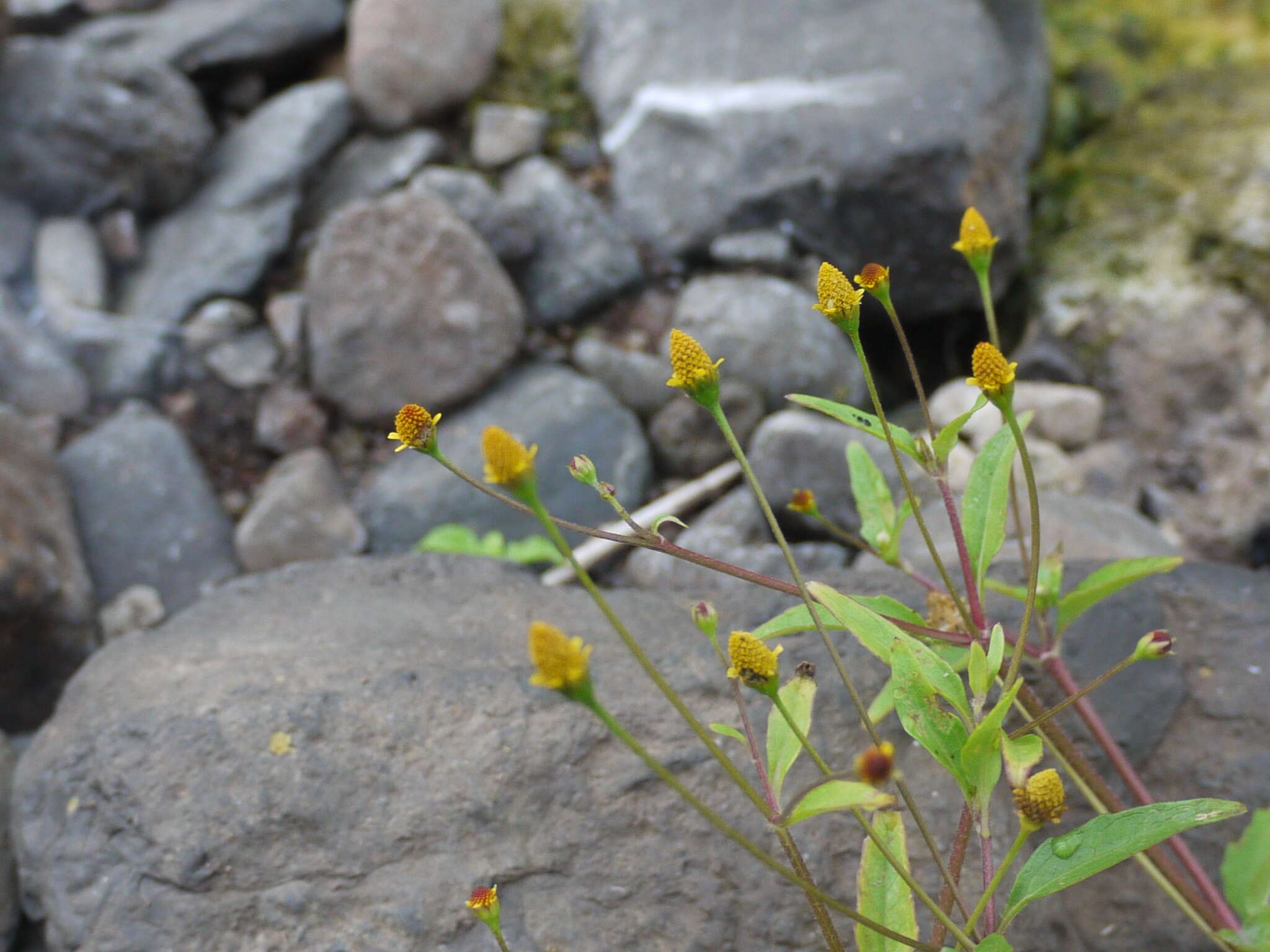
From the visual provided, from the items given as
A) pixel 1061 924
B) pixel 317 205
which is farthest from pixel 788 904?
pixel 317 205

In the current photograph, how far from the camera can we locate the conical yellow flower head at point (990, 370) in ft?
3.32

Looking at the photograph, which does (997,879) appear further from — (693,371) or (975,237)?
(975,237)

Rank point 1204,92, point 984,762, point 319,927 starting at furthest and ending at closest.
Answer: point 1204,92 < point 319,927 < point 984,762

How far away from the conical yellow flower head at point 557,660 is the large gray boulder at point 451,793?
73cm

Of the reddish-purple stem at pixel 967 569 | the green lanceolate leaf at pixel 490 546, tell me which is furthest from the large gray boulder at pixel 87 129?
the reddish-purple stem at pixel 967 569

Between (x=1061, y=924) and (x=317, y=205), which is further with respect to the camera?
(x=317, y=205)

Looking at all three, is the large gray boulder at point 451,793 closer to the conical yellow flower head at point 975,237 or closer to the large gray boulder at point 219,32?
the conical yellow flower head at point 975,237

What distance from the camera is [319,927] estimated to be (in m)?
1.36

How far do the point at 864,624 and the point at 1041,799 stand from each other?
27cm

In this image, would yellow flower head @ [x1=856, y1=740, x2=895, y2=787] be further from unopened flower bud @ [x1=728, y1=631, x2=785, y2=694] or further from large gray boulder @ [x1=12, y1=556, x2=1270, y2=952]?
large gray boulder @ [x1=12, y1=556, x2=1270, y2=952]

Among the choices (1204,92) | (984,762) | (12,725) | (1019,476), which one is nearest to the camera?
(984,762)

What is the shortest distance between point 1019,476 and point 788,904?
140 cm

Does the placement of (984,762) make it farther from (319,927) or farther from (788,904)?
(319,927)

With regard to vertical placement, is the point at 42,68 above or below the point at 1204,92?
above
